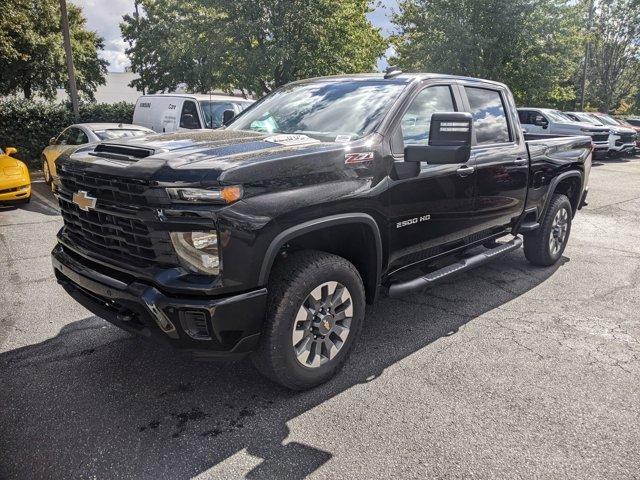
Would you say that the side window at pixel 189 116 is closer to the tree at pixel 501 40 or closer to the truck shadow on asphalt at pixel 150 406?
the truck shadow on asphalt at pixel 150 406

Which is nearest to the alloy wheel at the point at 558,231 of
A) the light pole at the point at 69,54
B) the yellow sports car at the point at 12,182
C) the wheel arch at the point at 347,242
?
the wheel arch at the point at 347,242

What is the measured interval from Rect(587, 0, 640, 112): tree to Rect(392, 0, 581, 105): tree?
31.1 ft

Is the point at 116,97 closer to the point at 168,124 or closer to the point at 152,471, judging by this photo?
the point at 168,124

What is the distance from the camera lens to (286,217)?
2.74 m

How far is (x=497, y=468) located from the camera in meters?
2.49

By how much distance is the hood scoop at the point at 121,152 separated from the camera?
286cm

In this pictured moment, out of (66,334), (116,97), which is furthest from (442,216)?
(116,97)

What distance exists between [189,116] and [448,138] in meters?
8.40

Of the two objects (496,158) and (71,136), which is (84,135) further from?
(496,158)

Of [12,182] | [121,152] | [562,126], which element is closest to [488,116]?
[121,152]

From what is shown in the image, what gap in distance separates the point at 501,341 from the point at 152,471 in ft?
8.66

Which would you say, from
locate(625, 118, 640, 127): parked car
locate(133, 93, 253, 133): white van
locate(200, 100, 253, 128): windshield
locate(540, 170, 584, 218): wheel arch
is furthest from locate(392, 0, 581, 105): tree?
locate(540, 170, 584, 218): wheel arch

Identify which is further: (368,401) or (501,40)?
(501,40)

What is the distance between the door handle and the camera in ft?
12.8
